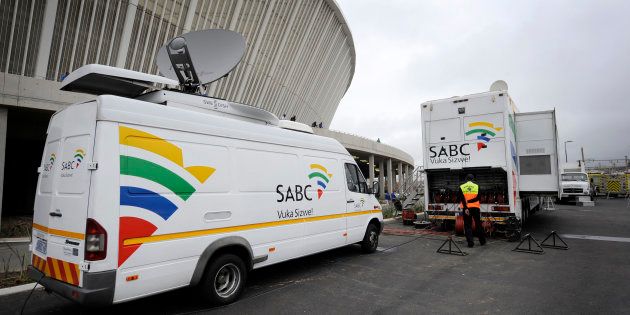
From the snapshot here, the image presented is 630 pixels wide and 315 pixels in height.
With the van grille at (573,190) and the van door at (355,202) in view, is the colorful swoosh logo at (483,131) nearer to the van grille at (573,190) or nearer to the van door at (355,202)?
the van door at (355,202)

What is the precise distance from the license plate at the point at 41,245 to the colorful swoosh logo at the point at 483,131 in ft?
30.6

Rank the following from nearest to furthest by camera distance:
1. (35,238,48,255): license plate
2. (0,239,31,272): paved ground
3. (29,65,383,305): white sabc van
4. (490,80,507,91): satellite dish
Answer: (29,65,383,305): white sabc van, (35,238,48,255): license plate, (0,239,31,272): paved ground, (490,80,507,91): satellite dish

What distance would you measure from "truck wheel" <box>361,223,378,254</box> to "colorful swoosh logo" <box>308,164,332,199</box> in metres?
1.86

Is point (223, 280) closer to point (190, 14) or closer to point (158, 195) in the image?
point (158, 195)

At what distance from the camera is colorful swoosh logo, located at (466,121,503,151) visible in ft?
30.6

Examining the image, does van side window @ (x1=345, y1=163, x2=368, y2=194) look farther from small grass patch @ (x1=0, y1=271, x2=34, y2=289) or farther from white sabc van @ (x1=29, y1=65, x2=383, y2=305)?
small grass patch @ (x1=0, y1=271, x2=34, y2=289)

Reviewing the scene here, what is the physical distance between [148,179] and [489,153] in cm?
845

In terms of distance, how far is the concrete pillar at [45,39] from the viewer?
46.5ft

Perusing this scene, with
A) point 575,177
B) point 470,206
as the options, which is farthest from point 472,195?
point 575,177

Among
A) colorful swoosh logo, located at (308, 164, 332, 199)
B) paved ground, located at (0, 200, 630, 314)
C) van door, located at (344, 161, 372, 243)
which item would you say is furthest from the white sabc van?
van door, located at (344, 161, 372, 243)

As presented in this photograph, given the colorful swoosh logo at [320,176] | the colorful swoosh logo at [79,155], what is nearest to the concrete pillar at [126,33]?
the colorful swoosh logo at [320,176]

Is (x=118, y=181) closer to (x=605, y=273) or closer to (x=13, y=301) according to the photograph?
(x=13, y=301)

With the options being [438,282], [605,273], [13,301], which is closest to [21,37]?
[13,301]

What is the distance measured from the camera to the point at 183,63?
670 cm
